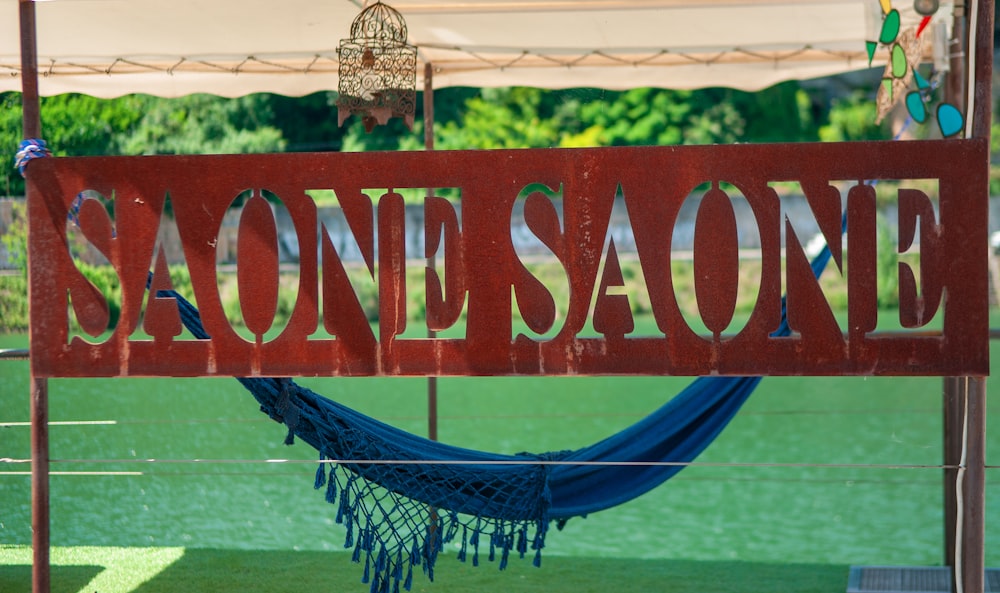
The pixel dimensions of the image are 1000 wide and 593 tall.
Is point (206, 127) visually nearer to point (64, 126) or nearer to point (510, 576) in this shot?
point (64, 126)

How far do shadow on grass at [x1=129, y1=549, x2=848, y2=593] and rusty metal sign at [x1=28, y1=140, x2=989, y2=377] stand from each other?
1113mm

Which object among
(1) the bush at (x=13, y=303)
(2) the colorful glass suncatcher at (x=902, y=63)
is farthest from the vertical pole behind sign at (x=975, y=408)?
(1) the bush at (x=13, y=303)

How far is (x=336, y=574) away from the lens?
9.73ft

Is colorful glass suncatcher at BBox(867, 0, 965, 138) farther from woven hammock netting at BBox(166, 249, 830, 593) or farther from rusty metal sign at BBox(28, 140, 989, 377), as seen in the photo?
rusty metal sign at BBox(28, 140, 989, 377)

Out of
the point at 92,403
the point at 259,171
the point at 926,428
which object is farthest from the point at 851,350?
the point at 92,403

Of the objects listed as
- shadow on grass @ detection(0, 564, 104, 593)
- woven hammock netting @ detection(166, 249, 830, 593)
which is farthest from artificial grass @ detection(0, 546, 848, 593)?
woven hammock netting @ detection(166, 249, 830, 593)

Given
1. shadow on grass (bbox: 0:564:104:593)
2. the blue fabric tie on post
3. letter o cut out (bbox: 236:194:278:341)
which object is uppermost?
the blue fabric tie on post

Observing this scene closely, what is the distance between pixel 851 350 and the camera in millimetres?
1797

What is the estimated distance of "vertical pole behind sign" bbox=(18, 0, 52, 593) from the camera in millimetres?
1916

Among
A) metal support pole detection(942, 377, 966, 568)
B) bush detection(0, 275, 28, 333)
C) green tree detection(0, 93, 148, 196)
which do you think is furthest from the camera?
green tree detection(0, 93, 148, 196)

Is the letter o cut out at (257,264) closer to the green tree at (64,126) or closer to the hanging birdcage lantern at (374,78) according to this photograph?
the hanging birdcage lantern at (374,78)

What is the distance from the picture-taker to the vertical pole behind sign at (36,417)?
1.92 m

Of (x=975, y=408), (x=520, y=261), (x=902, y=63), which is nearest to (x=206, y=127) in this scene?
(x=902, y=63)

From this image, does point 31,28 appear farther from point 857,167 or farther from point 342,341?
point 857,167
